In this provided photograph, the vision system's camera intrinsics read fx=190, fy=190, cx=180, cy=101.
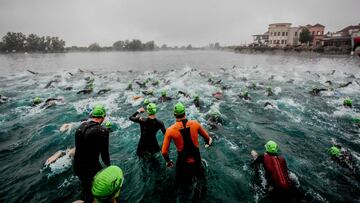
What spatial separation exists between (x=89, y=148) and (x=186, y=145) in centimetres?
187

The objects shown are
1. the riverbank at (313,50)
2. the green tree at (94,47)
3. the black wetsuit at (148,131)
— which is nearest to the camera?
the black wetsuit at (148,131)

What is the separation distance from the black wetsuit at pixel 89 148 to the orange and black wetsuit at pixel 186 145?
1.18 meters

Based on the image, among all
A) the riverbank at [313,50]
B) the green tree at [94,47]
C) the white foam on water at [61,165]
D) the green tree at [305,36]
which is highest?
the green tree at [94,47]

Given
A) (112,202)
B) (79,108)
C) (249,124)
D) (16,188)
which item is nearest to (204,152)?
(249,124)

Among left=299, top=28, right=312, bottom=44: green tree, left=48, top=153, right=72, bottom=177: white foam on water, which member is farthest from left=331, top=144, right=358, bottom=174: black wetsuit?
left=299, top=28, right=312, bottom=44: green tree

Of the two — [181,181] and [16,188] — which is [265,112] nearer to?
[181,181]

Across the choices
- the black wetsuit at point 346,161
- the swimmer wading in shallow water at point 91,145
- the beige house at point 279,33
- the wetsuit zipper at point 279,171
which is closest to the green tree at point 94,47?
the beige house at point 279,33

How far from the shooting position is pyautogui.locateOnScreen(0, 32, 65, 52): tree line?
96.7 meters

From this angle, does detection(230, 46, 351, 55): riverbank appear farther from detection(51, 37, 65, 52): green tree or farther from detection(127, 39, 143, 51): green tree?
detection(51, 37, 65, 52): green tree

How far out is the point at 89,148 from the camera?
3596 millimetres

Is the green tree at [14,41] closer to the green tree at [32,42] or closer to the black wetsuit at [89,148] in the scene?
the green tree at [32,42]

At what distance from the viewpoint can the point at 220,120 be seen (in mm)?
10055

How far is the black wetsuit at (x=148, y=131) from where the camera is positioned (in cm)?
514

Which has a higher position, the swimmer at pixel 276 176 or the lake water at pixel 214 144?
the swimmer at pixel 276 176
